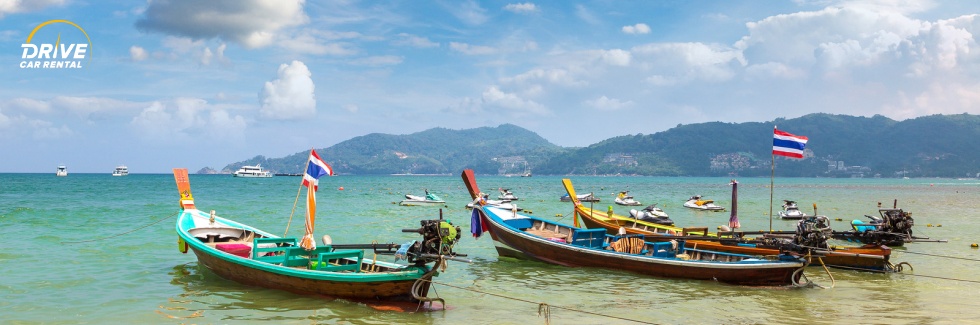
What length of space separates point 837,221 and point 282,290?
43.8 m

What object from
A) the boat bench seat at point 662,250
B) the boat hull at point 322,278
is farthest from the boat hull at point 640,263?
the boat hull at point 322,278

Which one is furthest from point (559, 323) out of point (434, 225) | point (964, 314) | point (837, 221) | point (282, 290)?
point (837, 221)

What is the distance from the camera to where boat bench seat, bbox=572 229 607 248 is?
24.8m

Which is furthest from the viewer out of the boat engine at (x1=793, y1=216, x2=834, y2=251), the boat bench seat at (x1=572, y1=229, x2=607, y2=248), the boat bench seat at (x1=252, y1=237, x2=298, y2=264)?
the boat bench seat at (x1=572, y1=229, x2=607, y2=248)

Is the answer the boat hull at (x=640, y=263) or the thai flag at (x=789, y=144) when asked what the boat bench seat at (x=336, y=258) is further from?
the thai flag at (x=789, y=144)

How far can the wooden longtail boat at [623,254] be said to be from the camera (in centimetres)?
1961

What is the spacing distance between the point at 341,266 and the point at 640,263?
9.69 m

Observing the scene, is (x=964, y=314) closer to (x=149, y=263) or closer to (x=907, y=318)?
(x=907, y=318)

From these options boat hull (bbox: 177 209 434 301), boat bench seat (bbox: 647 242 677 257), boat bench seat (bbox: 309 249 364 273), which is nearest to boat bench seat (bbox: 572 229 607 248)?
boat bench seat (bbox: 647 242 677 257)

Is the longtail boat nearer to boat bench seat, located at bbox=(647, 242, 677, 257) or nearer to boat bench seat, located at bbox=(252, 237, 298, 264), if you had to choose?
boat bench seat, located at bbox=(252, 237, 298, 264)

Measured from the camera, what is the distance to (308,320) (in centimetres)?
1541

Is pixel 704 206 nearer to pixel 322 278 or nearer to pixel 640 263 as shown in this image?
pixel 640 263

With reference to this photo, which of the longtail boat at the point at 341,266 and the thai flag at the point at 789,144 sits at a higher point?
the thai flag at the point at 789,144

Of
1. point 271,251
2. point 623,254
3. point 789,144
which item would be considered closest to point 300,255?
point 271,251
